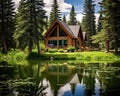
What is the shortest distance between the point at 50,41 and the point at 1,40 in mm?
12780

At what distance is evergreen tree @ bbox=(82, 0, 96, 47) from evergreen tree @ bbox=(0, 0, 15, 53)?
2870 centimetres

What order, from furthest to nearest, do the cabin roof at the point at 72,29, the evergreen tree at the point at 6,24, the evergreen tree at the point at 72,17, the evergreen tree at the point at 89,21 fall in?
the evergreen tree at the point at 72,17 → the evergreen tree at the point at 89,21 → the cabin roof at the point at 72,29 → the evergreen tree at the point at 6,24

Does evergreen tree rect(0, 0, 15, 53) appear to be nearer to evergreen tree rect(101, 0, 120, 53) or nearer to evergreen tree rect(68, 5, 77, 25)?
evergreen tree rect(101, 0, 120, 53)

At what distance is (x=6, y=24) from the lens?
56188 millimetres

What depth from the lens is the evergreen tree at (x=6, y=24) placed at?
5394cm

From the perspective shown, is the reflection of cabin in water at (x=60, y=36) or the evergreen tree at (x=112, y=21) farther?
the reflection of cabin in water at (x=60, y=36)

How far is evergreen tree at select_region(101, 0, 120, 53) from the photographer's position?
4840cm

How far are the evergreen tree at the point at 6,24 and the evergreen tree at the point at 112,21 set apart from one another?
19191mm

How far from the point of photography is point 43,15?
172 feet

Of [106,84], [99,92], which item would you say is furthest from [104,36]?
[99,92]

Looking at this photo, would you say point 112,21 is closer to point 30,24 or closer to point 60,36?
point 30,24

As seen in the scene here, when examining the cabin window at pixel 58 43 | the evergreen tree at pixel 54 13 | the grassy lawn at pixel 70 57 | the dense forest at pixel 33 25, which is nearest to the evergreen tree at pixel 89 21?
the evergreen tree at pixel 54 13

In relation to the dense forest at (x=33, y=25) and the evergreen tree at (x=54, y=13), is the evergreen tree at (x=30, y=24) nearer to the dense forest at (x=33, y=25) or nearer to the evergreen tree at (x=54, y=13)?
Answer: the dense forest at (x=33, y=25)

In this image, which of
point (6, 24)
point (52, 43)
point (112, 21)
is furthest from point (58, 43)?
point (112, 21)
